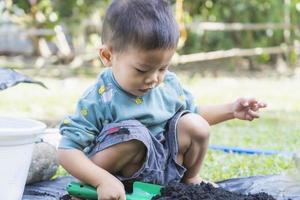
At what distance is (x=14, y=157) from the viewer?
1655mm

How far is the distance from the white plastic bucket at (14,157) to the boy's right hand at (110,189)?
21cm

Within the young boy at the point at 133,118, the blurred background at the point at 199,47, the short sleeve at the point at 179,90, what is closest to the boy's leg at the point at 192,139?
the young boy at the point at 133,118

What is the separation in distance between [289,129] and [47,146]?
1960 millimetres

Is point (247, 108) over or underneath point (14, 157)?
underneath

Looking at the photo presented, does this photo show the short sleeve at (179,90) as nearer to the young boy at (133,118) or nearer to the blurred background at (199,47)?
the young boy at (133,118)

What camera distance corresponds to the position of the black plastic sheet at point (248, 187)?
2162mm

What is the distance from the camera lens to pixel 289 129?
396 centimetres

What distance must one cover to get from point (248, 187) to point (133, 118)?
1.71 feet

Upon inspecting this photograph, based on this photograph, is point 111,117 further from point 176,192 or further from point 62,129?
point 176,192

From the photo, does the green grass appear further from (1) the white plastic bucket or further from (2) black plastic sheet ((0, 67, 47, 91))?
(1) the white plastic bucket

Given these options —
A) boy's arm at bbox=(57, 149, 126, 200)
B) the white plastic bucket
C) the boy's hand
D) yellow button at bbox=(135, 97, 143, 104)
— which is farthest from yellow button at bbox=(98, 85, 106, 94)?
the boy's hand

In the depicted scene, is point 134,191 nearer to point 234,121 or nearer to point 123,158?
point 123,158

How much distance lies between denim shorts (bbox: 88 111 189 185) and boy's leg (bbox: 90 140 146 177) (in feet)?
0.05

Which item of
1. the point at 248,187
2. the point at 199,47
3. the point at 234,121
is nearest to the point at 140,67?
the point at 248,187
